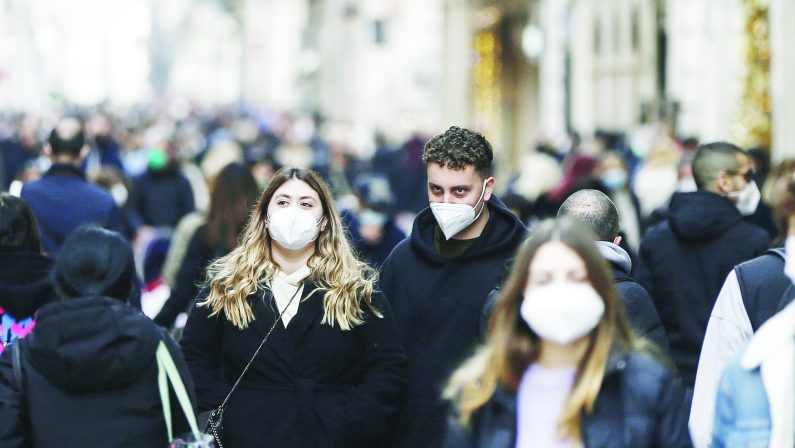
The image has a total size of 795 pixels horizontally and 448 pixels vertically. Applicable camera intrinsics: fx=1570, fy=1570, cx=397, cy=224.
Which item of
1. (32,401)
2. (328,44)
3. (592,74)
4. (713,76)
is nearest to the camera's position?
(32,401)

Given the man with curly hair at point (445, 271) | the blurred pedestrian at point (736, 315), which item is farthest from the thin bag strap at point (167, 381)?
the blurred pedestrian at point (736, 315)

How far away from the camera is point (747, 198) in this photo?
7895 mm

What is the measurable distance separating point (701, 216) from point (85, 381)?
3.56 m

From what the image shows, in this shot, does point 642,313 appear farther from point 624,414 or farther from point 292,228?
point 624,414

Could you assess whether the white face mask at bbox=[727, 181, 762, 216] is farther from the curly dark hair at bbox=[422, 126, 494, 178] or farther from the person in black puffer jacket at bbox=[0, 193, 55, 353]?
the person in black puffer jacket at bbox=[0, 193, 55, 353]

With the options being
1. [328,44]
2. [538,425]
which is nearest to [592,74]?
[538,425]

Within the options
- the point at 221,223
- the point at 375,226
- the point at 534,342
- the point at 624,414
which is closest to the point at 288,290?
the point at 534,342

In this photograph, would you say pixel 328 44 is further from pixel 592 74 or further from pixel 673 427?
pixel 673 427

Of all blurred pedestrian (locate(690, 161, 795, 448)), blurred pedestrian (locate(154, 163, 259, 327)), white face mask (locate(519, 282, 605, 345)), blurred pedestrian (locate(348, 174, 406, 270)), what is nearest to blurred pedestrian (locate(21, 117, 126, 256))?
blurred pedestrian (locate(154, 163, 259, 327))

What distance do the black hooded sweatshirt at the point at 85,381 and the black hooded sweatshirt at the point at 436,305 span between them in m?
1.48

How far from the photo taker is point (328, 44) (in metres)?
58.3

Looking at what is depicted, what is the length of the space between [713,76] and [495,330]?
16.3m

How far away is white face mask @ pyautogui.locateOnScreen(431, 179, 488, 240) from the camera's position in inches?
243

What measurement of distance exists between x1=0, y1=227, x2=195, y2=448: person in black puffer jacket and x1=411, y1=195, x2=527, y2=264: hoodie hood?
166 cm
